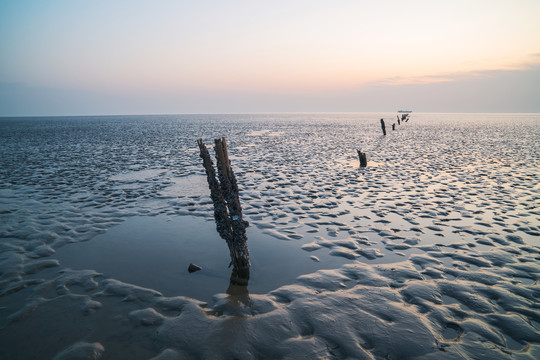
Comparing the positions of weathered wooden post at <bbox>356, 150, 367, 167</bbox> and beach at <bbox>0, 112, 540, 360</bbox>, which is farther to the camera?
weathered wooden post at <bbox>356, 150, 367, 167</bbox>

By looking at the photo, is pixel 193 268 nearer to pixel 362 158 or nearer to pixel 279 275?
pixel 279 275

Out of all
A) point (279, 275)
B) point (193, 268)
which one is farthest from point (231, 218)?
point (279, 275)

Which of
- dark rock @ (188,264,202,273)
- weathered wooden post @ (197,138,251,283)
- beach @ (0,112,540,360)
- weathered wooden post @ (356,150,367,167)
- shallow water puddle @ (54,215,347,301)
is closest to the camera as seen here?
beach @ (0,112,540,360)

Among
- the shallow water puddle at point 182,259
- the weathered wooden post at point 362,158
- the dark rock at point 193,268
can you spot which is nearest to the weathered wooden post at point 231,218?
the shallow water puddle at point 182,259

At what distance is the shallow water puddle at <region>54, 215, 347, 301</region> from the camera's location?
6012mm

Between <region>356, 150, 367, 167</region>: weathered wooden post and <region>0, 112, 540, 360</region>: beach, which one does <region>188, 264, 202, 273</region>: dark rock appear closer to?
<region>0, 112, 540, 360</region>: beach

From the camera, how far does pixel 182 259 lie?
7.05 metres

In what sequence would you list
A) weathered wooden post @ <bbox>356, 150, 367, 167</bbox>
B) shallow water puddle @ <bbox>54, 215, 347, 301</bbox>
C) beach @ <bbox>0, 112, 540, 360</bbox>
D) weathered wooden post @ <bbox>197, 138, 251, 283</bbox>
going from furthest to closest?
weathered wooden post @ <bbox>356, 150, 367, 167</bbox> → weathered wooden post @ <bbox>197, 138, 251, 283</bbox> → shallow water puddle @ <bbox>54, 215, 347, 301</bbox> → beach @ <bbox>0, 112, 540, 360</bbox>

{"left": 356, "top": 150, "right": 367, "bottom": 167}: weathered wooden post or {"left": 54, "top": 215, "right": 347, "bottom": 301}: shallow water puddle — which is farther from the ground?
{"left": 356, "top": 150, "right": 367, "bottom": 167}: weathered wooden post

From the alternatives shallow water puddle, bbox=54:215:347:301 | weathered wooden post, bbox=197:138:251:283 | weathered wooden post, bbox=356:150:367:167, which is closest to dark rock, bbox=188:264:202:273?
shallow water puddle, bbox=54:215:347:301

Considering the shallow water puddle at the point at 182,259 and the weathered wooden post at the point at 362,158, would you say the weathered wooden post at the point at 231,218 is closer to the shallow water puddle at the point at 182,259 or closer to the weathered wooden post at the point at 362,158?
the shallow water puddle at the point at 182,259

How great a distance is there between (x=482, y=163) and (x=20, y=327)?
2480cm

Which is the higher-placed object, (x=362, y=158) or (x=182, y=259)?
(x=362, y=158)

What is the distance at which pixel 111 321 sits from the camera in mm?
4746
